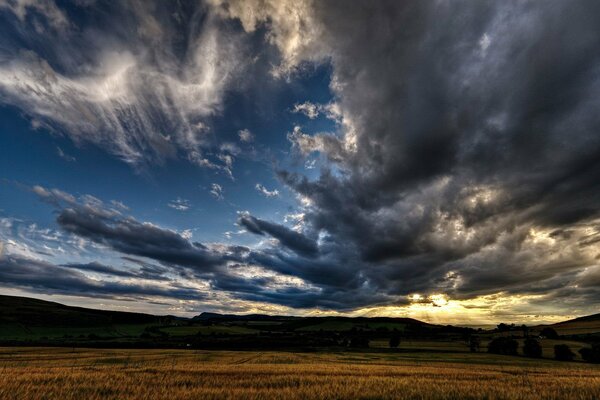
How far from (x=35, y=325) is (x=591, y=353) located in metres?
228

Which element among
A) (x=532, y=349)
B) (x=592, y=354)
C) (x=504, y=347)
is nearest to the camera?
(x=592, y=354)

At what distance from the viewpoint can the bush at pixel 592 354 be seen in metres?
79.9

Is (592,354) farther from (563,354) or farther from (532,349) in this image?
(532,349)

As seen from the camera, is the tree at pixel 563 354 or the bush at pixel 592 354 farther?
the tree at pixel 563 354

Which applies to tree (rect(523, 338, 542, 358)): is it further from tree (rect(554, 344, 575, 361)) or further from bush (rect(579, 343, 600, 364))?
bush (rect(579, 343, 600, 364))

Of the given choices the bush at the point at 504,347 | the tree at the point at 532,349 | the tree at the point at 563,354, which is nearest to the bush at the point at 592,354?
the tree at the point at 563,354

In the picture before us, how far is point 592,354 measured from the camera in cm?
8125

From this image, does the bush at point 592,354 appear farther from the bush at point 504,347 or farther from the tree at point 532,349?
the bush at point 504,347

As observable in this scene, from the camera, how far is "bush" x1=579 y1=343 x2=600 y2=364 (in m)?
79.9

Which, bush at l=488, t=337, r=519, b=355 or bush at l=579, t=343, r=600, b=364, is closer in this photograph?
bush at l=579, t=343, r=600, b=364

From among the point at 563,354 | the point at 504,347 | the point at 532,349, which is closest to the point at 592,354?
the point at 563,354

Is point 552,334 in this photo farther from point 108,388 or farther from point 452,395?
point 108,388

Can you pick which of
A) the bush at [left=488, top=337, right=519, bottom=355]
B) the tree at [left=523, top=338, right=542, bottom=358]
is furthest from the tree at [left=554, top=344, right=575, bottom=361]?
the bush at [left=488, top=337, right=519, bottom=355]

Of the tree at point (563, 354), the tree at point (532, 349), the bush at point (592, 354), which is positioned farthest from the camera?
the tree at point (532, 349)
